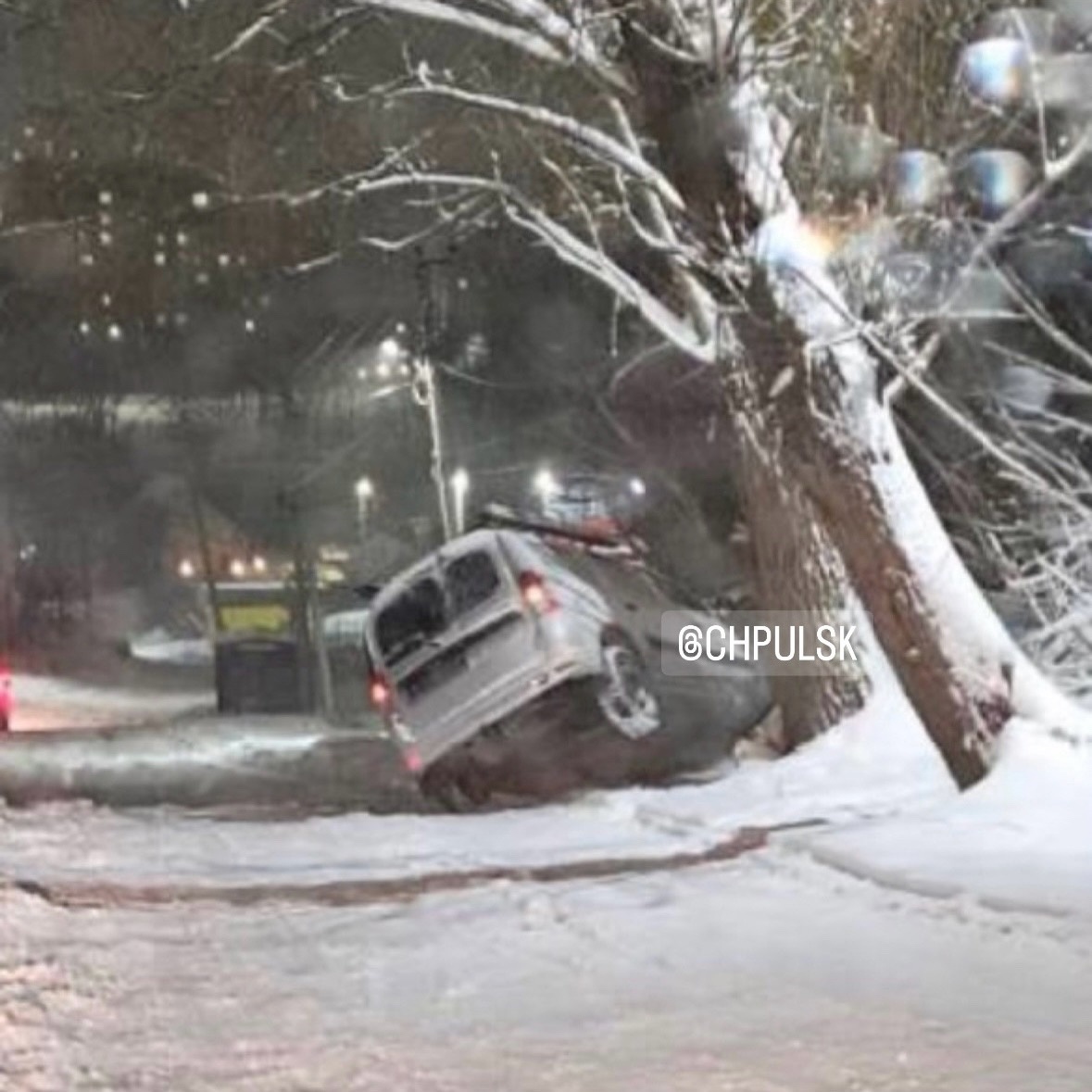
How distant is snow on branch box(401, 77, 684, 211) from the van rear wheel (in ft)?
10.8

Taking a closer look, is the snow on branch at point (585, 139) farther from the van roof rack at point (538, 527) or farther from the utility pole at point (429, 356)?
the utility pole at point (429, 356)

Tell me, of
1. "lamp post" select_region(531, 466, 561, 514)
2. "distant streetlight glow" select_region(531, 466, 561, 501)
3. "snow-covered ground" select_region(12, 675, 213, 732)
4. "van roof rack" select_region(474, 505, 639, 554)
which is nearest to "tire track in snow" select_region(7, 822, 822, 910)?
"van roof rack" select_region(474, 505, 639, 554)

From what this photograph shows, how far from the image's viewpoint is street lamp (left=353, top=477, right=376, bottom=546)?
53.8m

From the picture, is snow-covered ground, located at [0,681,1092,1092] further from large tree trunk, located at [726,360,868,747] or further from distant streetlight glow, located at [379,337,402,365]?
distant streetlight glow, located at [379,337,402,365]

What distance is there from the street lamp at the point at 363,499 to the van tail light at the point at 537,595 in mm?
41553

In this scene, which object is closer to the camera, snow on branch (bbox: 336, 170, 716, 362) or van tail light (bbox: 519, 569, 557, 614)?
snow on branch (bbox: 336, 170, 716, 362)

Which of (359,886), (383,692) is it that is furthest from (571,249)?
(359,886)

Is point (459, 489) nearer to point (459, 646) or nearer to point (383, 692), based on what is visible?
point (383, 692)

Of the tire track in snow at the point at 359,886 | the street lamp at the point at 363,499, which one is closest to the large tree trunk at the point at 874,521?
the tire track in snow at the point at 359,886

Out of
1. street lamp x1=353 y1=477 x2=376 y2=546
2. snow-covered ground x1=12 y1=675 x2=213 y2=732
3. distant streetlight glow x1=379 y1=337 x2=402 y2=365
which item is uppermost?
street lamp x1=353 y1=477 x2=376 y2=546

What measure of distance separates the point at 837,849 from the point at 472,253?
54.3 ft

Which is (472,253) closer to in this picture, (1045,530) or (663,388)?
(663,388)

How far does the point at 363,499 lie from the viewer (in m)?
55.8

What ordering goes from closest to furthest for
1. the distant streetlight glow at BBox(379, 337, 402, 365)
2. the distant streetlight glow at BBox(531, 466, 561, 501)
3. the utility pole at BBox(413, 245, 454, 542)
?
the utility pole at BBox(413, 245, 454, 542)
the distant streetlight glow at BBox(379, 337, 402, 365)
the distant streetlight glow at BBox(531, 466, 561, 501)
